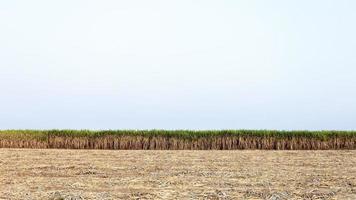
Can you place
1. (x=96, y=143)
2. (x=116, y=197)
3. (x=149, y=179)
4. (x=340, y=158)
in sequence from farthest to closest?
(x=96, y=143) → (x=340, y=158) → (x=149, y=179) → (x=116, y=197)

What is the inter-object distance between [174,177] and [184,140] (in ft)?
41.5

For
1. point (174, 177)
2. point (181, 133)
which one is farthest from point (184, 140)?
point (174, 177)

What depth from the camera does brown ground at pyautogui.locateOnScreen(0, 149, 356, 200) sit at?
10.2 m

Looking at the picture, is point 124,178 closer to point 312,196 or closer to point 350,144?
point 312,196

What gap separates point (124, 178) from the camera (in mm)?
12438

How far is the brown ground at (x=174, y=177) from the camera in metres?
10.2

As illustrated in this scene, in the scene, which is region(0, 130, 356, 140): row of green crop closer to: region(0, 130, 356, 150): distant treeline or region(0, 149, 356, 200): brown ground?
region(0, 130, 356, 150): distant treeline

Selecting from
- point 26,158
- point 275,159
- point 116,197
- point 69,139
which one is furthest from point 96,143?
point 116,197

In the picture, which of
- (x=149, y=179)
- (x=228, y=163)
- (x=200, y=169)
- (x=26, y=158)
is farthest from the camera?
(x=26, y=158)

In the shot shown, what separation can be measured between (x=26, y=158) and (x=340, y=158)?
9824mm

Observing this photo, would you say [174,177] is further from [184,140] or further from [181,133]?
[181,133]

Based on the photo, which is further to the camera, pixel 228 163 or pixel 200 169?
pixel 228 163

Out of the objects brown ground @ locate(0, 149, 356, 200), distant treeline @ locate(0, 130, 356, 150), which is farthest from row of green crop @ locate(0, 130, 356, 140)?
brown ground @ locate(0, 149, 356, 200)

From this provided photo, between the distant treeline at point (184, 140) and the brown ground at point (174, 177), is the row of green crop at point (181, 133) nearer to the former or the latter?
the distant treeline at point (184, 140)
